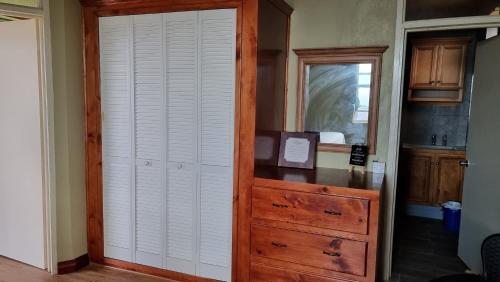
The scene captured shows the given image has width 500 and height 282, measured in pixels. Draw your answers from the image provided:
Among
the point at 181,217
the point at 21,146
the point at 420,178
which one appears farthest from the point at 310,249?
the point at 420,178

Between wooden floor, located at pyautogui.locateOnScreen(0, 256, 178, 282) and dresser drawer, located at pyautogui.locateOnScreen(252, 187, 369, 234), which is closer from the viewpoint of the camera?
dresser drawer, located at pyautogui.locateOnScreen(252, 187, 369, 234)

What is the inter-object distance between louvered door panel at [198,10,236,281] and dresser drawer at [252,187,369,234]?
285mm

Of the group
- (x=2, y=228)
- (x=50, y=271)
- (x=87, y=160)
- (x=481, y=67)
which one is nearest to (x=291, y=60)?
(x=481, y=67)

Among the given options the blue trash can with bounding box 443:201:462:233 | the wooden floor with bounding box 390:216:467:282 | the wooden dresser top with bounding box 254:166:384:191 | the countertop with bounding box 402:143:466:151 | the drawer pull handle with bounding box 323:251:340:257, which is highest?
the countertop with bounding box 402:143:466:151

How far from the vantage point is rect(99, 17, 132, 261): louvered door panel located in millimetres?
2797

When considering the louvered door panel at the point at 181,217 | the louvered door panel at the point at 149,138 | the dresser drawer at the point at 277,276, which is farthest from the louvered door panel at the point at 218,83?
the dresser drawer at the point at 277,276

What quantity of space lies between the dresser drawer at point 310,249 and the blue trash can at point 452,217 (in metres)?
2.52

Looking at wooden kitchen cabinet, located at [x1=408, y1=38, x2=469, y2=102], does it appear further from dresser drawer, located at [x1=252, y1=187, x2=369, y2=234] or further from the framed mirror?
dresser drawer, located at [x1=252, y1=187, x2=369, y2=234]

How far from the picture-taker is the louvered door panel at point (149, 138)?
2689 mm

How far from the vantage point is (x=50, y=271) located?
287 cm

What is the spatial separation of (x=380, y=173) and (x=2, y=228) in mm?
3261

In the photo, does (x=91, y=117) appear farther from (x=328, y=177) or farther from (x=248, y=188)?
(x=328, y=177)

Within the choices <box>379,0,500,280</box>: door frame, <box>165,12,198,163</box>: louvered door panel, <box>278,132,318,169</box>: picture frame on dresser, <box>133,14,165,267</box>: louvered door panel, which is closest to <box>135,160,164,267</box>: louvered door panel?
<box>133,14,165,267</box>: louvered door panel

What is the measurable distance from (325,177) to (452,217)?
2512 mm
